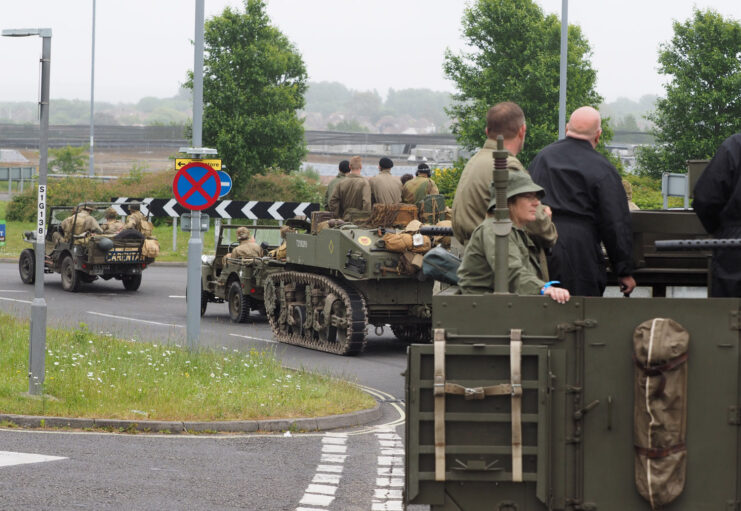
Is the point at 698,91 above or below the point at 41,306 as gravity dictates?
above

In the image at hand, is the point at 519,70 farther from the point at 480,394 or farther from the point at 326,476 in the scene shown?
the point at 480,394

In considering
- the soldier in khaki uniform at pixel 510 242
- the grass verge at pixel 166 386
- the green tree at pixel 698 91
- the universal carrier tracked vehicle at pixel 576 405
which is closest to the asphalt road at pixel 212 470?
the grass verge at pixel 166 386

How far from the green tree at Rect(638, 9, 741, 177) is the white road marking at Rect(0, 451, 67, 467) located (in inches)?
1264

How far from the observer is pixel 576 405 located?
18.2 feet

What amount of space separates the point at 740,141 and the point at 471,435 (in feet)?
7.26

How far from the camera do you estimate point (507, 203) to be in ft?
20.7

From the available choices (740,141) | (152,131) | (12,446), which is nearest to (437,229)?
(740,141)

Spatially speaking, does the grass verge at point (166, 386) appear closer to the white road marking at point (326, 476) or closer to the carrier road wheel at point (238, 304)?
the white road marking at point (326, 476)

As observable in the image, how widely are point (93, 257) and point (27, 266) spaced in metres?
3.67

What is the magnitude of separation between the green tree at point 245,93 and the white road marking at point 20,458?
36.9m

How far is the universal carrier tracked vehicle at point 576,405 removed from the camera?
5438 mm

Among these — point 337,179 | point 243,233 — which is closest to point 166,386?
point 337,179

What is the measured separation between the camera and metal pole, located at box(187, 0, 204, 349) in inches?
635

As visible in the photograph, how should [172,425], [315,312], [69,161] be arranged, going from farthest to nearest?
[69,161]
[315,312]
[172,425]
